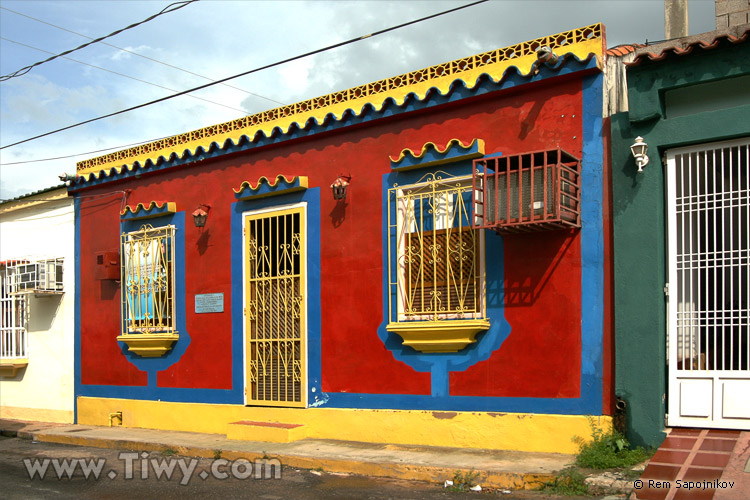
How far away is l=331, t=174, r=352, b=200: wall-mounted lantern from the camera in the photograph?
9.59 meters

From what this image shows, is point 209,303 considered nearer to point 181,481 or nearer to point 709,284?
point 181,481

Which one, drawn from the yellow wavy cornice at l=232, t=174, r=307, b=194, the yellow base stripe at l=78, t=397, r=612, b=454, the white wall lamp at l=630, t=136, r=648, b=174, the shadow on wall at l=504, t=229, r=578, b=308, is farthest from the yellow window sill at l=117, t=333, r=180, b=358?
the white wall lamp at l=630, t=136, r=648, b=174

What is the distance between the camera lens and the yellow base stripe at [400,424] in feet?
25.4

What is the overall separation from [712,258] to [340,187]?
451 cm

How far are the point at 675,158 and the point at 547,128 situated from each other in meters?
1.38

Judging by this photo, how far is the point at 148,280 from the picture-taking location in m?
12.2

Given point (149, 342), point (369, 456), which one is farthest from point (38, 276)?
point (369, 456)

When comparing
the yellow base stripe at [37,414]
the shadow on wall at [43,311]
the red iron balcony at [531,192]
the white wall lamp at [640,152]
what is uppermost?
the white wall lamp at [640,152]

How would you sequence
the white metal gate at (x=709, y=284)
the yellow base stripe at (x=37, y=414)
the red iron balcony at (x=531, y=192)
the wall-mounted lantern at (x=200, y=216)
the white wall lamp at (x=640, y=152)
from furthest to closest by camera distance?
1. the yellow base stripe at (x=37, y=414)
2. the wall-mounted lantern at (x=200, y=216)
3. the red iron balcony at (x=531, y=192)
4. the white wall lamp at (x=640, y=152)
5. the white metal gate at (x=709, y=284)

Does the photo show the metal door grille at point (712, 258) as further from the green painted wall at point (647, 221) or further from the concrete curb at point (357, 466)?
the concrete curb at point (357, 466)

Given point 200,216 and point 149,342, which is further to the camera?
point 149,342

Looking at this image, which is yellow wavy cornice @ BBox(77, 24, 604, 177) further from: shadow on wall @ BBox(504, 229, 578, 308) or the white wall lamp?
shadow on wall @ BBox(504, 229, 578, 308)

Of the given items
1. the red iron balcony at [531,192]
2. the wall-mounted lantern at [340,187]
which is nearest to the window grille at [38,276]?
the wall-mounted lantern at [340,187]

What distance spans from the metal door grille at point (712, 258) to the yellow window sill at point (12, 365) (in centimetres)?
1170
